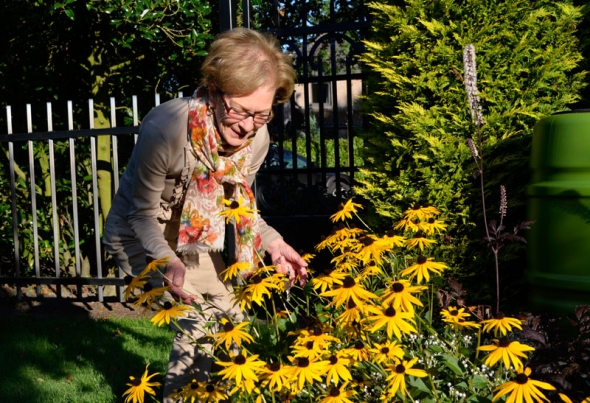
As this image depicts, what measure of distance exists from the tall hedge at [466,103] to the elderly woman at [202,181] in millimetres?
1062

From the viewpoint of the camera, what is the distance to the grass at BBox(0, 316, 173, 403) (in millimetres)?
3652

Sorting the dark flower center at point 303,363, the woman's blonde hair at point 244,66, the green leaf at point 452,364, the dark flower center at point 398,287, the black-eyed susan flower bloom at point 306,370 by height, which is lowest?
the green leaf at point 452,364

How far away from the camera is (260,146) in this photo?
116 inches

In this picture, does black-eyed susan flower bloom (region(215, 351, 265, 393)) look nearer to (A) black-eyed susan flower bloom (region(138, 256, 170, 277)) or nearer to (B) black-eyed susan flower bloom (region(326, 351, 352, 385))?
(B) black-eyed susan flower bloom (region(326, 351, 352, 385))

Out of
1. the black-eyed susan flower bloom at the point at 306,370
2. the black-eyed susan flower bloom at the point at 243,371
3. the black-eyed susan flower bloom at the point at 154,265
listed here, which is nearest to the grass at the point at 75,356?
the black-eyed susan flower bloom at the point at 154,265

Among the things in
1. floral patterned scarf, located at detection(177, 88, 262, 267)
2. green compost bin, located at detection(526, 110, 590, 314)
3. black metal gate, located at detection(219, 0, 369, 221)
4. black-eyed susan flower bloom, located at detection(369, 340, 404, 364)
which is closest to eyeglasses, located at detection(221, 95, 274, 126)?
floral patterned scarf, located at detection(177, 88, 262, 267)

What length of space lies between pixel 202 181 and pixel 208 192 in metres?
0.05

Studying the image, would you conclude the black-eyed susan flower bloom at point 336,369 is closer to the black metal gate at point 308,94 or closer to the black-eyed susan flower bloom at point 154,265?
the black-eyed susan flower bloom at point 154,265

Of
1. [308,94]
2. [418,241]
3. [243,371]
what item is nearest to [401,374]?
[243,371]

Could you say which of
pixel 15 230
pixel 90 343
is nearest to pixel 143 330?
pixel 90 343

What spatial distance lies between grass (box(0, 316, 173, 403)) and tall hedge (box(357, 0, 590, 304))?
5.77 ft

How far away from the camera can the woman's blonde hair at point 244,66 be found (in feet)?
8.11

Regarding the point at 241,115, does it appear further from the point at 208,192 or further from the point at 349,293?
the point at 349,293

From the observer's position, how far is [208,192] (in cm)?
268
